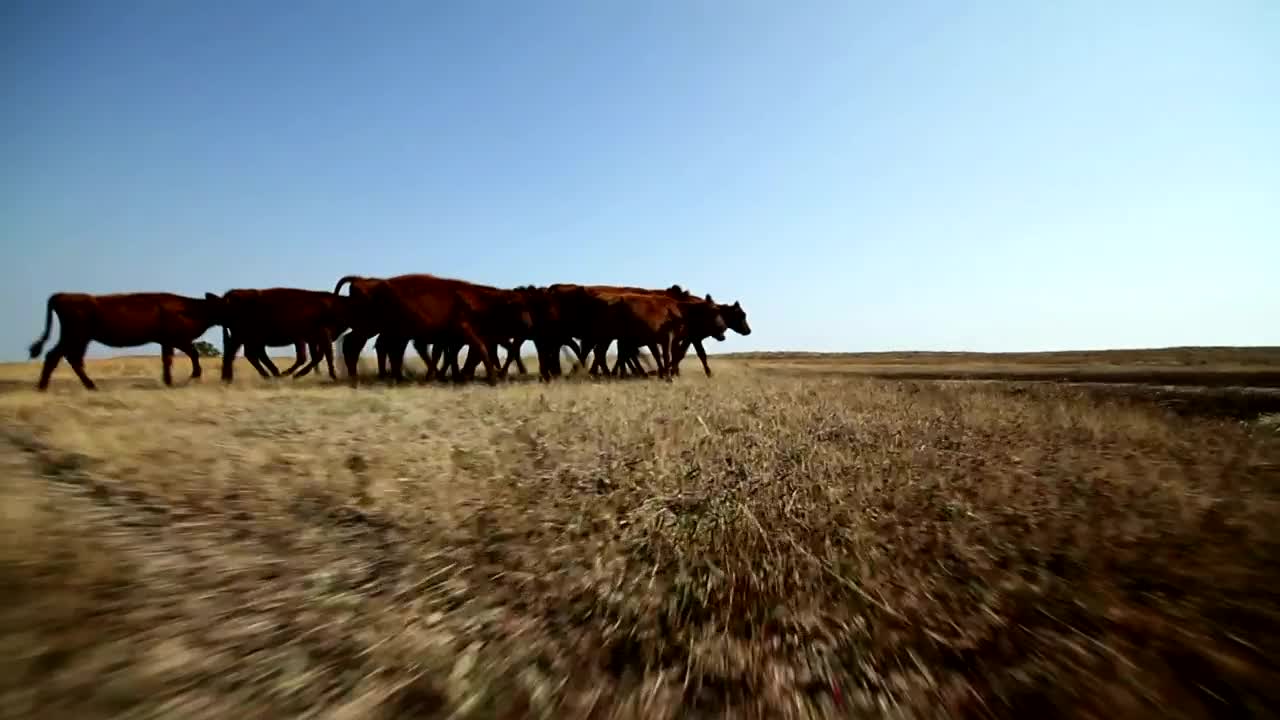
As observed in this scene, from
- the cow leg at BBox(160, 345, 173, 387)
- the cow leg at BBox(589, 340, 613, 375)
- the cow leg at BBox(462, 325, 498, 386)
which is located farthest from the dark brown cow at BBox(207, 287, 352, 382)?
the cow leg at BBox(589, 340, 613, 375)

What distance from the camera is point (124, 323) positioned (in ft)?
46.1

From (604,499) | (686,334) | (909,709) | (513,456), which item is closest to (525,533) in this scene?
(604,499)

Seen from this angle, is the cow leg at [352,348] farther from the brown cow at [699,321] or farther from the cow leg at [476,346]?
the brown cow at [699,321]

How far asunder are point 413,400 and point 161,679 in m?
6.79

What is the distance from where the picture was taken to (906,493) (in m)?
4.13

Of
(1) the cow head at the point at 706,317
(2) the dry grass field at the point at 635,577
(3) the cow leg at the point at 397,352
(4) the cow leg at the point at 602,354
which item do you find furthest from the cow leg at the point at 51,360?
(1) the cow head at the point at 706,317

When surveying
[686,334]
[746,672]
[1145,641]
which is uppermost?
[686,334]

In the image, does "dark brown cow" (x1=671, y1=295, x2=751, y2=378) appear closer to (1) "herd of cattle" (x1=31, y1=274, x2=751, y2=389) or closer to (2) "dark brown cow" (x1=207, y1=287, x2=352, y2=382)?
(1) "herd of cattle" (x1=31, y1=274, x2=751, y2=389)

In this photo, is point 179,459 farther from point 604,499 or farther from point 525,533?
point 604,499

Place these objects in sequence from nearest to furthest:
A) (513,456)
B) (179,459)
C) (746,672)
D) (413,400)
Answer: (746,672)
(179,459)
(513,456)
(413,400)

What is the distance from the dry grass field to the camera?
2.15 meters

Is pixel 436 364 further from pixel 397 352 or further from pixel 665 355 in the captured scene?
pixel 665 355

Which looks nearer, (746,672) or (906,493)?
(746,672)

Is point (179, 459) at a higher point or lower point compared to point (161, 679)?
higher
